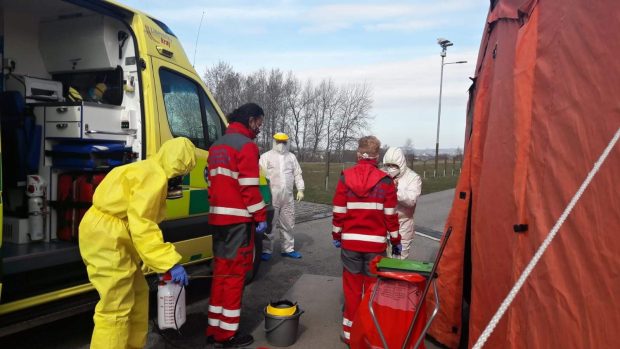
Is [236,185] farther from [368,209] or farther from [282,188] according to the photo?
[282,188]

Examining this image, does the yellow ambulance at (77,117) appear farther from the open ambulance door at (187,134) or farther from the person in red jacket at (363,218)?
the person in red jacket at (363,218)

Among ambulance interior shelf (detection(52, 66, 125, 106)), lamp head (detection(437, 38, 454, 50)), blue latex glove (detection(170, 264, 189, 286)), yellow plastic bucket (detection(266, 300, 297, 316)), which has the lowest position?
yellow plastic bucket (detection(266, 300, 297, 316))

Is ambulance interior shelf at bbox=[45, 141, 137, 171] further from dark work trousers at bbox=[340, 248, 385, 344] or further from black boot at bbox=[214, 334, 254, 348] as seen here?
dark work trousers at bbox=[340, 248, 385, 344]

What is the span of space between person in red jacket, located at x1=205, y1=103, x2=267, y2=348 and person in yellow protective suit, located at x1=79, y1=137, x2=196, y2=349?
93 cm

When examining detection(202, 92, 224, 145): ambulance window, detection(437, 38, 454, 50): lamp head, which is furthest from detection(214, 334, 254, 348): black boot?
detection(437, 38, 454, 50): lamp head

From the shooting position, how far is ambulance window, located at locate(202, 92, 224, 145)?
577 cm

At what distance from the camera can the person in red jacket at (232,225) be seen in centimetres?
423

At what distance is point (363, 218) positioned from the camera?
419 centimetres

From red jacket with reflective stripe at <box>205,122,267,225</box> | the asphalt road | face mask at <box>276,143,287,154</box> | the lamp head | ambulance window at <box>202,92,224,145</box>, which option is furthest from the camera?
the lamp head

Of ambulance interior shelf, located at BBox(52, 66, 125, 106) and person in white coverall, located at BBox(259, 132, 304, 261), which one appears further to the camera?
person in white coverall, located at BBox(259, 132, 304, 261)

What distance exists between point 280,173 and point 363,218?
142 inches

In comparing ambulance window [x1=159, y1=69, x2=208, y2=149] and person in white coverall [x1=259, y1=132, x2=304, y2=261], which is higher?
ambulance window [x1=159, y1=69, x2=208, y2=149]

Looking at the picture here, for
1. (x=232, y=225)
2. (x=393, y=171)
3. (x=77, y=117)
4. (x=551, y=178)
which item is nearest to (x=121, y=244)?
(x=232, y=225)

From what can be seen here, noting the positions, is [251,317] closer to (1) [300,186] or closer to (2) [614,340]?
(1) [300,186]
